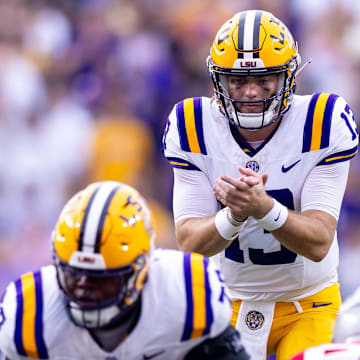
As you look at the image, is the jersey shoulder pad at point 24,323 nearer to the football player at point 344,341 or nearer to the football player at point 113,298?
the football player at point 113,298

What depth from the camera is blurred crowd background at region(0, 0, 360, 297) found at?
6.92m

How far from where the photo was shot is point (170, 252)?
311 centimetres

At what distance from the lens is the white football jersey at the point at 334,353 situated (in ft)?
8.80

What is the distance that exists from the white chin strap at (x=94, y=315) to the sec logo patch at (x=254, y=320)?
3.99 feet

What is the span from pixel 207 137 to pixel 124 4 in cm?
419

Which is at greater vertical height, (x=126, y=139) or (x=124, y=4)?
(x=124, y=4)

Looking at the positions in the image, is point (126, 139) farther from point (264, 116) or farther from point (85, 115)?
point (264, 116)

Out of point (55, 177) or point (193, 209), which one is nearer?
point (193, 209)

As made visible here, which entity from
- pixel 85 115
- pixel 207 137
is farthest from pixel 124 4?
pixel 207 137

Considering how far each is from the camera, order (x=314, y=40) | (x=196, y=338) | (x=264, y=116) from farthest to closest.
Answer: (x=314, y=40) → (x=264, y=116) → (x=196, y=338)

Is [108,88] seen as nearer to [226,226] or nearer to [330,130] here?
[330,130]

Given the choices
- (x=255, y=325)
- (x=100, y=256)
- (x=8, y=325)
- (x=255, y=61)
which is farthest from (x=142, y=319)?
(x=255, y=61)

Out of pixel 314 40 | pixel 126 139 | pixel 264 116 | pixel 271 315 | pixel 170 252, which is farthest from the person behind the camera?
pixel 314 40

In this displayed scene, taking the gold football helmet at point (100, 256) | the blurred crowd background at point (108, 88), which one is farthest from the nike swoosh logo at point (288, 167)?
the blurred crowd background at point (108, 88)
